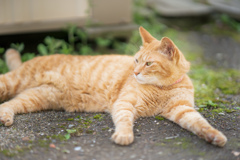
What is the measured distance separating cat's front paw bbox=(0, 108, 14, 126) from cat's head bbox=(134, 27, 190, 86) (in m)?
1.60

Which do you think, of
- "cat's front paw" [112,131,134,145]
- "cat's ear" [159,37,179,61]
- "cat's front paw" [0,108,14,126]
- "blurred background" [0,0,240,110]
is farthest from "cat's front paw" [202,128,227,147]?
"cat's front paw" [0,108,14,126]

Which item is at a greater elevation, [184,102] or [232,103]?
[184,102]

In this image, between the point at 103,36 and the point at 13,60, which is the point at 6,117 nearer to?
the point at 13,60

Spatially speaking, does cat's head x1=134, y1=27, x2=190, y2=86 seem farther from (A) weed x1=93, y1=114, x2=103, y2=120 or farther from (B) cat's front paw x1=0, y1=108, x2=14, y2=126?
(B) cat's front paw x1=0, y1=108, x2=14, y2=126

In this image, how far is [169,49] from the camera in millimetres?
3326

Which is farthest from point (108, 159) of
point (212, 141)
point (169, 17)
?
point (169, 17)

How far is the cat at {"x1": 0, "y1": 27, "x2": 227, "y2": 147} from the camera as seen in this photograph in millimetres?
3230

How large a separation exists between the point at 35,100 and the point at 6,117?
0.57 m

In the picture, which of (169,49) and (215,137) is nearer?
(215,137)

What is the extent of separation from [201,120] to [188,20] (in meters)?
6.71

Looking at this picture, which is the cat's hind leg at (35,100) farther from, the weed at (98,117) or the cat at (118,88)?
the weed at (98,117)

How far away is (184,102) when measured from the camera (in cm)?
342

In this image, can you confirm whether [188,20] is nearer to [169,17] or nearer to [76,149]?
[169,17]

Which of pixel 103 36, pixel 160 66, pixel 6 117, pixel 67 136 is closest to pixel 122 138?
pixel 67 136
